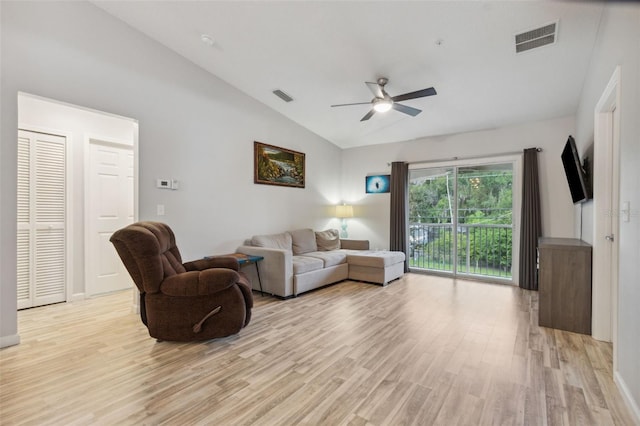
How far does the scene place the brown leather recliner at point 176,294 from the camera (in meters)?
2.49

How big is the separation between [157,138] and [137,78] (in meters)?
0.66

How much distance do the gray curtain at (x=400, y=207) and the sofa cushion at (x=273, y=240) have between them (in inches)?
80.2

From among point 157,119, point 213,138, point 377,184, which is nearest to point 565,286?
point 377,184

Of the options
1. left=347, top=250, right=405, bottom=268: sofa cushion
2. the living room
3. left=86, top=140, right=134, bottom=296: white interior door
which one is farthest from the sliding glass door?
left=86, top=140, right=134, bottom=296: white interior door

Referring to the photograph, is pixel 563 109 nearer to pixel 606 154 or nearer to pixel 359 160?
pixel 606 154

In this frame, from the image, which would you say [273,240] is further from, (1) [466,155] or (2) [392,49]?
(1) [466,155]

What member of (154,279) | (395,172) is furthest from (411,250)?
(154,279)

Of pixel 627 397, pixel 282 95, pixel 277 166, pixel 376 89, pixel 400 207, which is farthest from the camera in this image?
pixel 400 207

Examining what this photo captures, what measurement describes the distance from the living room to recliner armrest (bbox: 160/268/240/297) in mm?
1253

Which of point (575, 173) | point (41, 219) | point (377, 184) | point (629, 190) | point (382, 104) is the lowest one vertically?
point (41, 219)

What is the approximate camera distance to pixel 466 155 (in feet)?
17.0

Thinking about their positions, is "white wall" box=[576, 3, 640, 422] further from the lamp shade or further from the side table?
the lamp shade

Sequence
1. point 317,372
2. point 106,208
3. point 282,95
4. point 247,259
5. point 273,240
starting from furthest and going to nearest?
point 273,240 < point 282,95 < point 106,208 < point 247,259 < point 317,372

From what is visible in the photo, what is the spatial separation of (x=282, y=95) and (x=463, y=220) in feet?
11.7
